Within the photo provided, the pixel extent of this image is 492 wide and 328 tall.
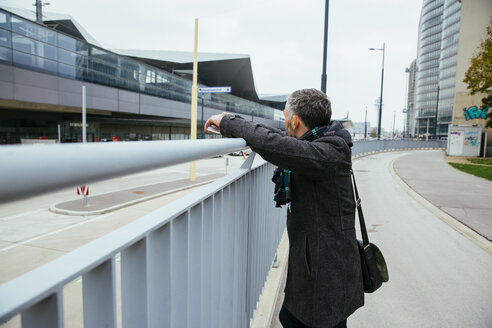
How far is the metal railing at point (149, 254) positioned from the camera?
52 centimetres

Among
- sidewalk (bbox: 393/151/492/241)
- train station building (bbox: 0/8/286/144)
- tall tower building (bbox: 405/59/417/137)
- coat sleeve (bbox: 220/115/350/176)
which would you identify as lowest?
sidewalk (bbox: 393/151/492/241)

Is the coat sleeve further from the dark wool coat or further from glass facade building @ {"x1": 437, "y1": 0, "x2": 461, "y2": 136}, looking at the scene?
glass facade building @ {"x1": 437, "y1": 0, "x2": 461, "y2": 136}

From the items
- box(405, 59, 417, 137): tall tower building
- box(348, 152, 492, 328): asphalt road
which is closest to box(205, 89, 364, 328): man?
box(348, 152, 492, 328): asphalt road

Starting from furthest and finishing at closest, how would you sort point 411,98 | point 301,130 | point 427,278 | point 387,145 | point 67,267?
point 411,98, point 387,145, point 427,278, point 301,130, point 67,267

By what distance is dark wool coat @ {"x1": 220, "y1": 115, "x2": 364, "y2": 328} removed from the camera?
1563mm

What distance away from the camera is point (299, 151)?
4.78 feet

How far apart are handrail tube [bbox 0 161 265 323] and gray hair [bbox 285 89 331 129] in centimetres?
94

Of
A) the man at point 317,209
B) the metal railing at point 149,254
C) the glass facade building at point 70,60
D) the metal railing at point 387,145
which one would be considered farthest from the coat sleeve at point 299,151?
the glass facade building at point 70,60

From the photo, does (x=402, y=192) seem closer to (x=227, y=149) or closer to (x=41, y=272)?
(x=227, y=149)

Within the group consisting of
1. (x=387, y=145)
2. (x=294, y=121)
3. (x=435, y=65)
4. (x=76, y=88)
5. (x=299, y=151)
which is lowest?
(x=387, y=145)

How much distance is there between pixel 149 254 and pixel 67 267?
325mm

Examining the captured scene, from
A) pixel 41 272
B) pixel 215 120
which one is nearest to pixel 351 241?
pixel 215 120

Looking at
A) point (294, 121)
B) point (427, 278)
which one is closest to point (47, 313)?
point (294, 121)

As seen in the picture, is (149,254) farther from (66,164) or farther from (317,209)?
(317,209)
